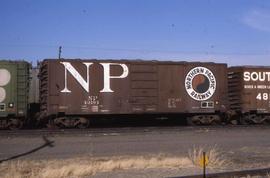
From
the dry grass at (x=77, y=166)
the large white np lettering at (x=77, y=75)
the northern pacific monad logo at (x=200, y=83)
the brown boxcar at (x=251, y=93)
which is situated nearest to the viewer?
the dry grass at (x=77, y=166)

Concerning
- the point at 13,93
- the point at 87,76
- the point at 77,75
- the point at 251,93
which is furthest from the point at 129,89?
the point at 251,93

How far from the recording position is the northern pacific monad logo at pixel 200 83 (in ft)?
86.6

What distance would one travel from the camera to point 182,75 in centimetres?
2633

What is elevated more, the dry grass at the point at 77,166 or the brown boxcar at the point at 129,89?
the brown boxcar at the point at 129,89

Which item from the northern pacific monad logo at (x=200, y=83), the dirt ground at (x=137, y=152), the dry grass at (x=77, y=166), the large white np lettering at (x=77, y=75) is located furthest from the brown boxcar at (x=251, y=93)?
the dry grass at (x=77, y=166)

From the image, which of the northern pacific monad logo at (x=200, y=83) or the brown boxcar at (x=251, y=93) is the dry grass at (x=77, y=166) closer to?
the northern pacific monad logo at (x=200, y=83)

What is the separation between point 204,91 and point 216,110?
1.19 meters

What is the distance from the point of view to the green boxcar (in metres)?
24.1

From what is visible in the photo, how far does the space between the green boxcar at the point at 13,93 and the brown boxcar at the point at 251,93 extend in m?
11.0

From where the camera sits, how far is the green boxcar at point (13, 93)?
78.9 feet

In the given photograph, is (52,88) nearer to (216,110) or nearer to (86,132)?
(86,132)

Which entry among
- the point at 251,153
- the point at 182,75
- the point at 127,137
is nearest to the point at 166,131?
the point at 127,137

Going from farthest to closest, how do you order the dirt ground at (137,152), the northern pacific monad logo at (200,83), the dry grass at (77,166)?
1. the northern pacific monad logo at (200,83)
2. the dirt ground at (137,152)
3. the dry grass at (77,166)

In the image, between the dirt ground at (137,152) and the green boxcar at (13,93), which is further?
the green boxcar at (13,93)
